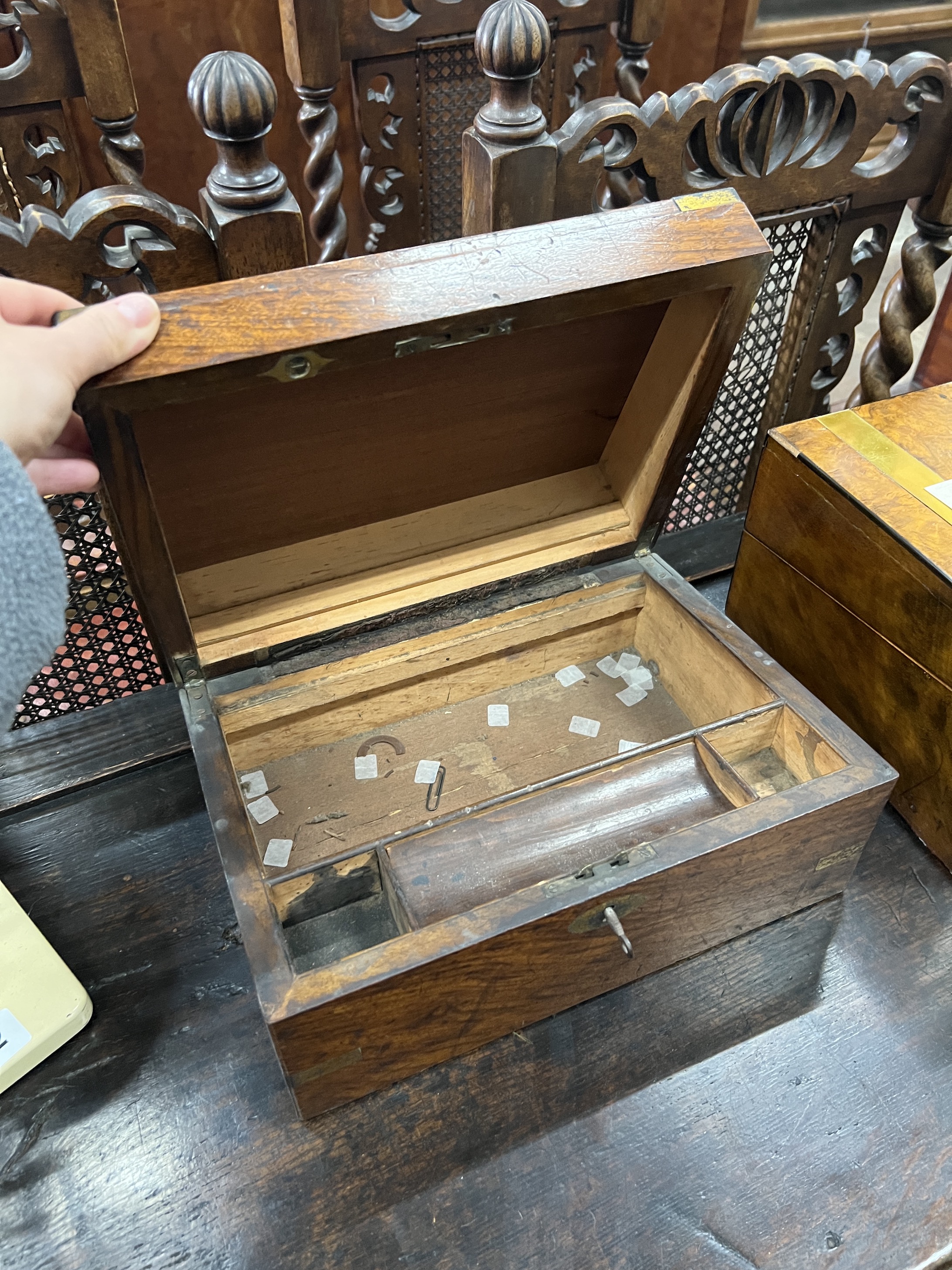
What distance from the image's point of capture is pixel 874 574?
A: 3.52 feet

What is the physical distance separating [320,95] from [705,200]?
3.72 ft

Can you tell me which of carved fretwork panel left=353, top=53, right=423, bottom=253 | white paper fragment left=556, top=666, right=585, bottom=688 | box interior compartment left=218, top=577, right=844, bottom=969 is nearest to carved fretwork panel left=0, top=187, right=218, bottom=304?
box interior compartment left=218, top=577, right=844, bottom=969

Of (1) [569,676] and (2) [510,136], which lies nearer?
(2) [510,136]

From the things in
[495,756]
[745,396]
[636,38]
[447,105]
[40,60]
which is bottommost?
[495,756]

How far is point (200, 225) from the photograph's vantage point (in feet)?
2.96

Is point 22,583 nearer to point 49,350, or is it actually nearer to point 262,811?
point 49,350

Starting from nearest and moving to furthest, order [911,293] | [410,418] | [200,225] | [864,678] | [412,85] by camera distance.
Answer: [200,225] < [410,418] < [864,678] < [911,293] < [412,85]

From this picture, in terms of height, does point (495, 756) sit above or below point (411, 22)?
below

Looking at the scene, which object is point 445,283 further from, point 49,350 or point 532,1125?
point 532,1125

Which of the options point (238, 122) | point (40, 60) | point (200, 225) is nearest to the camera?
Result: point (238, 122)

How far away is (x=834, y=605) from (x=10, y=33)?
7.26 ft

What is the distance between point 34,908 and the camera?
1.10 metres

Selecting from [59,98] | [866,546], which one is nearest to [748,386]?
[866,546]

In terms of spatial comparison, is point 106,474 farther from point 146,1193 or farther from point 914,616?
point 914,616
